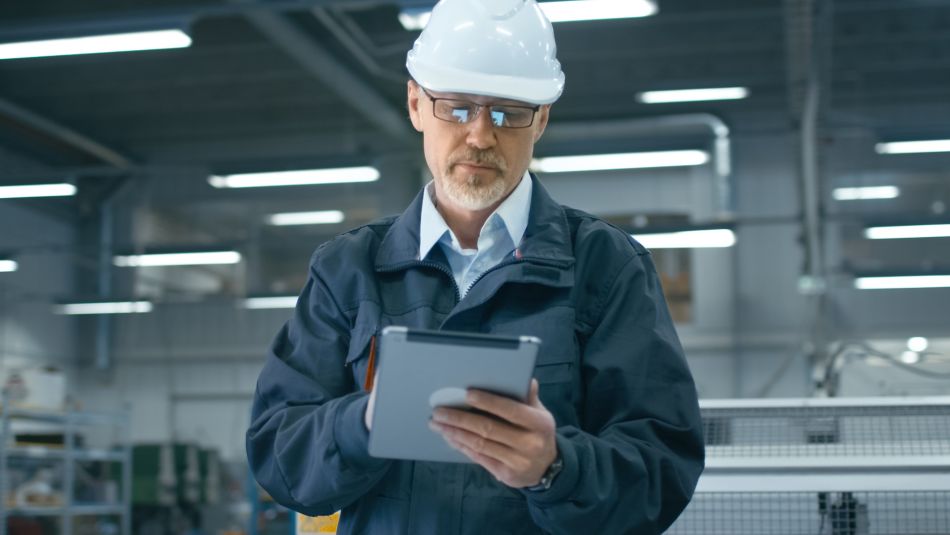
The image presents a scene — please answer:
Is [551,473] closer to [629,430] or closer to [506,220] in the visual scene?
[629,430]

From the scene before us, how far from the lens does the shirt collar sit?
4.75 ft

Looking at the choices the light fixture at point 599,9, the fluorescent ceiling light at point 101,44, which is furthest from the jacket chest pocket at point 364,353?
the fluorescent ceiling light at point 101,44

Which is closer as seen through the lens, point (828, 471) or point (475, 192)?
point (475, 192)

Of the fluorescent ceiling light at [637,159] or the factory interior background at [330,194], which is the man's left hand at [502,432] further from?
the fluorescent ceiling light at [637,159]

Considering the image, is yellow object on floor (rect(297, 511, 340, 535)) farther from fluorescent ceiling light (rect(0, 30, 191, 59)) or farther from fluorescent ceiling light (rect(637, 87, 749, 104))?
fluorescent ceiling light (rect(637, 87, 749, 104))

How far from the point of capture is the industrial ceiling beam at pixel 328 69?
10.7 meters

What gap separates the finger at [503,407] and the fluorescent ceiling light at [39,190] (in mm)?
11431

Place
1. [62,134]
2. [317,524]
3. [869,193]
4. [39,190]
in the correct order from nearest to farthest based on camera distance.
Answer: [317,524], [39,190], [869,193], [62,134]

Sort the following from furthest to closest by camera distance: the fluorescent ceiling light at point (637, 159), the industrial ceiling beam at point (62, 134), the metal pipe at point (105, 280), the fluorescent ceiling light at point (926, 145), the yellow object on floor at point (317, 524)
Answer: the metal pipe at point (105, 280), the industrial ceiling beam at point (62, 134), the fluorescent ceiling light at point (637, 159), the fluorescent ceiling light at point (926, 145), the yellow object on floor at point (317, 524)

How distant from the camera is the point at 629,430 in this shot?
1.31 m

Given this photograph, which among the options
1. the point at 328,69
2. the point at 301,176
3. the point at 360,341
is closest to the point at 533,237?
the point at 360,341

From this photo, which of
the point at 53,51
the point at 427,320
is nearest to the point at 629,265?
the point at 427,320

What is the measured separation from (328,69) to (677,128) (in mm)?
4721

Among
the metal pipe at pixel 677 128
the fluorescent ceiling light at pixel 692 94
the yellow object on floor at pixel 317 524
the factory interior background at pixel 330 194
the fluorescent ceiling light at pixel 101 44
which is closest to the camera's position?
the yellow object on floor at pixel 317 524
